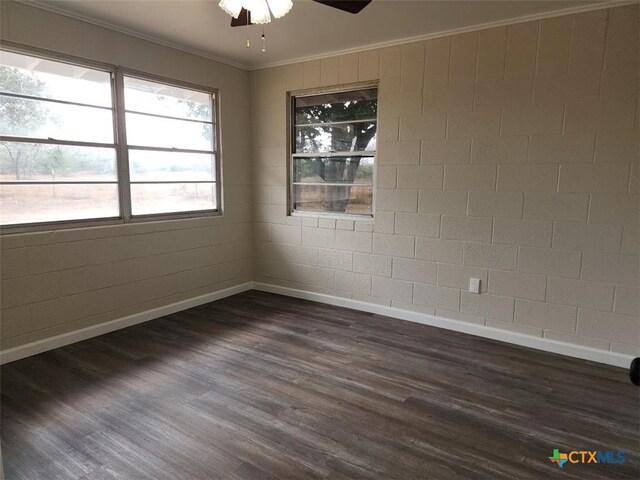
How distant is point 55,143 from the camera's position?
3.12 meters

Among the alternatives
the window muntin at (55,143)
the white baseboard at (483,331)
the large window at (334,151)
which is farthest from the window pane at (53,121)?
the white baseboard at (483,331)

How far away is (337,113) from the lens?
423 cm

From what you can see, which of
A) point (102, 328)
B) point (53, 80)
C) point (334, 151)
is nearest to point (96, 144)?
point (53, 80)

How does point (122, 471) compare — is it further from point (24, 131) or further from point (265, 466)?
point (24, 131)

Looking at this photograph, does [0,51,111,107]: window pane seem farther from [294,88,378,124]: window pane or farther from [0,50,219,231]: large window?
[294,88,378,124]: window pane

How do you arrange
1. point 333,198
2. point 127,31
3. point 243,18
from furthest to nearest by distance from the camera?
1. point 333,198
2. point 127,31
3. point 243,18

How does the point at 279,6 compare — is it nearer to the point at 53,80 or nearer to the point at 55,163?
the point at 53,80

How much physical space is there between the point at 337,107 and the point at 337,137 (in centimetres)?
30

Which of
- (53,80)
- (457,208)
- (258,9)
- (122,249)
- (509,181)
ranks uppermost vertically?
(258,9)

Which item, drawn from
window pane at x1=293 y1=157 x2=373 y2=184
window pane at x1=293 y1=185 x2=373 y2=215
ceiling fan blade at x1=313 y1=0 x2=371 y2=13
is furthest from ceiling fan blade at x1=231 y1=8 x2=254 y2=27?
window pane at x1=293 y1=185 x2=373 y2=215

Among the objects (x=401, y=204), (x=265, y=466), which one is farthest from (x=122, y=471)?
(x=401, y=204)

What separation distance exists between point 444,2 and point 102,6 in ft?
8.08

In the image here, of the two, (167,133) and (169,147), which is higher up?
(167,133)

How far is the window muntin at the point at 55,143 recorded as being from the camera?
9.50 feet
